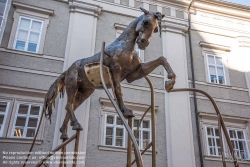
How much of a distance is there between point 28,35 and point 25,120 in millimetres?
3039

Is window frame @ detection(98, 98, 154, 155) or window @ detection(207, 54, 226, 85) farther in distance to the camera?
window @ detection(207, 54, 226, 85)

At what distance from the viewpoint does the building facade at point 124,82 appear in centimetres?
795

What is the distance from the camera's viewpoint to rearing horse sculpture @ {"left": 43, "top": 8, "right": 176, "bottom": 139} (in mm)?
3391

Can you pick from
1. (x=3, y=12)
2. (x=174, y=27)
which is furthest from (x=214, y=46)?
(x=3, y=12)

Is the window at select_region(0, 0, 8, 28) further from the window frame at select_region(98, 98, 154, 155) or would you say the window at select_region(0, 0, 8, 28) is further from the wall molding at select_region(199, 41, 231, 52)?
the wall molding at select_region(199, 41, 231, 52)

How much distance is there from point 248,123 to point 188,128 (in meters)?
2.68

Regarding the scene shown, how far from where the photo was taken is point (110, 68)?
11.2 ft

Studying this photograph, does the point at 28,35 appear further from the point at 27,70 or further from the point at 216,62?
the point at 216,62

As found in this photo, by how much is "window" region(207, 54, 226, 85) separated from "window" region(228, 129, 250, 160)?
2.09m

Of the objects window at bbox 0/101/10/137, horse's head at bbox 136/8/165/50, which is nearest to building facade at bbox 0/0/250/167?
window at bbox 0/101/10/137

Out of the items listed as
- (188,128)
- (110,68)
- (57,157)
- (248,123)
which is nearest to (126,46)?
(110,68)

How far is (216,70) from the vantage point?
1107cm

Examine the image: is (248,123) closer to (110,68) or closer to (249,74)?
(249,74)

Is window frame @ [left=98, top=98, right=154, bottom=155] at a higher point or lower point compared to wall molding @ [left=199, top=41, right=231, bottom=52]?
lower
